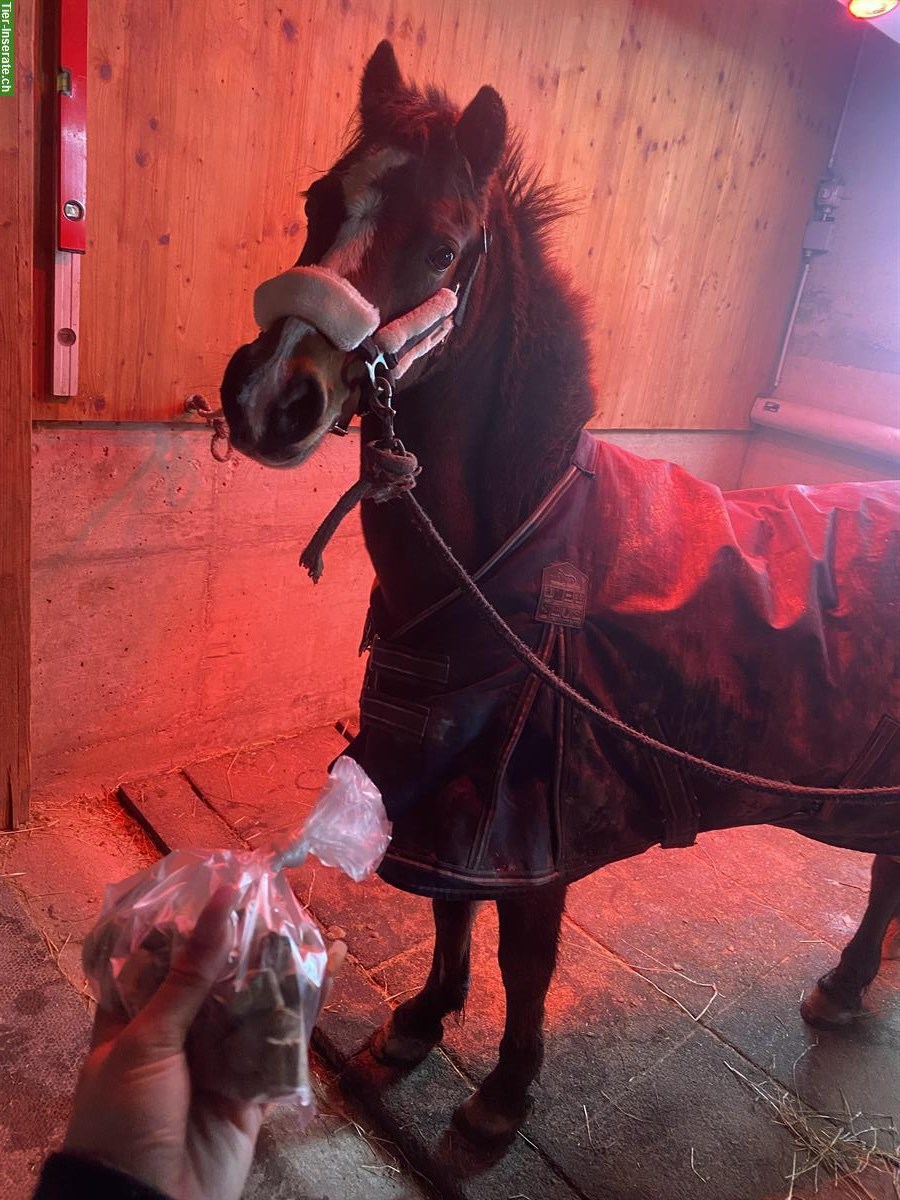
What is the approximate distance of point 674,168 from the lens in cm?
328

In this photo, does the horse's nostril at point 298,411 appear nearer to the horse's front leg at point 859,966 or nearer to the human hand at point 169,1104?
the human hand at point 169,1104

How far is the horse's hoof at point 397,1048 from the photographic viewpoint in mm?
1622

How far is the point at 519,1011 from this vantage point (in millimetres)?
1455

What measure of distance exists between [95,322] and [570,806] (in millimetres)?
1672

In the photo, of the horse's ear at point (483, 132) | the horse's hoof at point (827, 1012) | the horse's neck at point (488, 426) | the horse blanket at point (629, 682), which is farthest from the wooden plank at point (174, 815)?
the horse's ear at point (483, 132)

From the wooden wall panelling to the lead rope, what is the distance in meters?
1.29

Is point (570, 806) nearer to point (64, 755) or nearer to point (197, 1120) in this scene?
point (197, 1120)

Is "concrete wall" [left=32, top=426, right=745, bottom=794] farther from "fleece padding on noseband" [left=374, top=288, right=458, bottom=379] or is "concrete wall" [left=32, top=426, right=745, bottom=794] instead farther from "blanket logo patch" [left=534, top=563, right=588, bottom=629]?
"blanket logo patch" [left=534, top=563, right=588, bottom=629]

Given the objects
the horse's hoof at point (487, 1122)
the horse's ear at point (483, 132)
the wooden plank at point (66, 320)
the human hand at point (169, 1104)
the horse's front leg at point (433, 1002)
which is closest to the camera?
the human hand at point (169, 1104)

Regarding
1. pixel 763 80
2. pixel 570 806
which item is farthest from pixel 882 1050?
pixel 763 80

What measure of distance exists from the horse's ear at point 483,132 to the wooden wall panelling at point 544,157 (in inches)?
44.9

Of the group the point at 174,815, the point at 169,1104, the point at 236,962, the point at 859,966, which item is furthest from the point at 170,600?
the point at 859,966

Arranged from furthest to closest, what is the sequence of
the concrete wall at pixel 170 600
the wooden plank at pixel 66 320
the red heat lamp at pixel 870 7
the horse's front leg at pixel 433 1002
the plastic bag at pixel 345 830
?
the red heat lamp at pixel 870 7 < the concrete wall at pixel 170 600 < the wooden plank at pixel 66 320 < the horse's front leg at pixel 433 1002 < the plastic bag at pixel 345 830

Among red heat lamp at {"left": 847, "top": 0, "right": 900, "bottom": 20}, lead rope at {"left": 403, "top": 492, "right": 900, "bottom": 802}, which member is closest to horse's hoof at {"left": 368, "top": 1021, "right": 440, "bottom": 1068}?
lead rope at {"left": 403, "top": 492, "right": 900, "bottom": 802}
